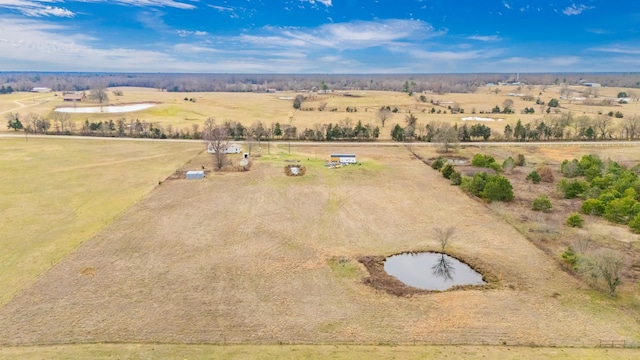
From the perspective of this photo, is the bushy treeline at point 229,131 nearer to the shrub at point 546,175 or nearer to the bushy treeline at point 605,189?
the shrub at point 546,175

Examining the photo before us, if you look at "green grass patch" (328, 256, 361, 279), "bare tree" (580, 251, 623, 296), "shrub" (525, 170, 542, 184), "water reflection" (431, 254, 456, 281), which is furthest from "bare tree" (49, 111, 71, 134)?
"bare tree" (580, 251, 623, 296)

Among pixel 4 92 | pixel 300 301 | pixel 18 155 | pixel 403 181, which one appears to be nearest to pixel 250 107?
pixel 18 155

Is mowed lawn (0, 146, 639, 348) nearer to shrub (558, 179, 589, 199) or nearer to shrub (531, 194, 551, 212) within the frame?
shrub (531, 194, 551, 212)

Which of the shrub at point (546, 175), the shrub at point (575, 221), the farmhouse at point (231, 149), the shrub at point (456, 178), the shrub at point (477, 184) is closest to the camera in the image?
the shrub at point (575, 221)

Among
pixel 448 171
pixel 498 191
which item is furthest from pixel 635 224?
pixel 448 171

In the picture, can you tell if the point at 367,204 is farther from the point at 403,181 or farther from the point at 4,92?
the point at 4,92

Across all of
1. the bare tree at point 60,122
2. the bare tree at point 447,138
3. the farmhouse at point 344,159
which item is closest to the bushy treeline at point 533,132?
the bare tree at point 447,138
